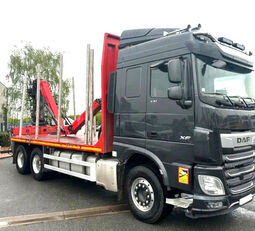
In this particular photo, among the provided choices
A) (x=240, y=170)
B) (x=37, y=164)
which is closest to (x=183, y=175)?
(x=240, y=170)

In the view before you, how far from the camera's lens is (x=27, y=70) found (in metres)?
22.5

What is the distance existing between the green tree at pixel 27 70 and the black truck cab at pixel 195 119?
62.0 feet

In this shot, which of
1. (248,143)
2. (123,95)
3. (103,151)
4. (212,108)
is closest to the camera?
(212,108)

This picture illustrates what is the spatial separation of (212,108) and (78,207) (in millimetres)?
3313

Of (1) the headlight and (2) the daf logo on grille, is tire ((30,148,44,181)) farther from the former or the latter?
(2) the daf logo on grille

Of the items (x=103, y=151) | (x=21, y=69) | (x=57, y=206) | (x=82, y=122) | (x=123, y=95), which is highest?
(x=21, y=69)

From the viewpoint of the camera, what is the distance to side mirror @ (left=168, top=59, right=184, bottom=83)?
3598 mm

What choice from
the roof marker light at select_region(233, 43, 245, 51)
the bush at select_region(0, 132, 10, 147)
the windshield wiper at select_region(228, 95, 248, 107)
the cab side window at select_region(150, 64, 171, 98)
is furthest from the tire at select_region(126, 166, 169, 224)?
the bush at select_region(0, 132, 10, 147)

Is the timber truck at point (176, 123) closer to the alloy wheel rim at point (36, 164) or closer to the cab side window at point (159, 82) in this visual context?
the cab side window at point (159, 82)

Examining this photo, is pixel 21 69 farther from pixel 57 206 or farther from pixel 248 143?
pixel 248 143

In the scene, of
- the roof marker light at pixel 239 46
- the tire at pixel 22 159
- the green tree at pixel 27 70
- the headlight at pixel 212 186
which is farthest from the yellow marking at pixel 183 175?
the green tree at pixel 27 70

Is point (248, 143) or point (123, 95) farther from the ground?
point (123, 95)

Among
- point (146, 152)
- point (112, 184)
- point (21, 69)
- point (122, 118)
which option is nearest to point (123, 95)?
point (122, 118)

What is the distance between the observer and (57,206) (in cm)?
509
